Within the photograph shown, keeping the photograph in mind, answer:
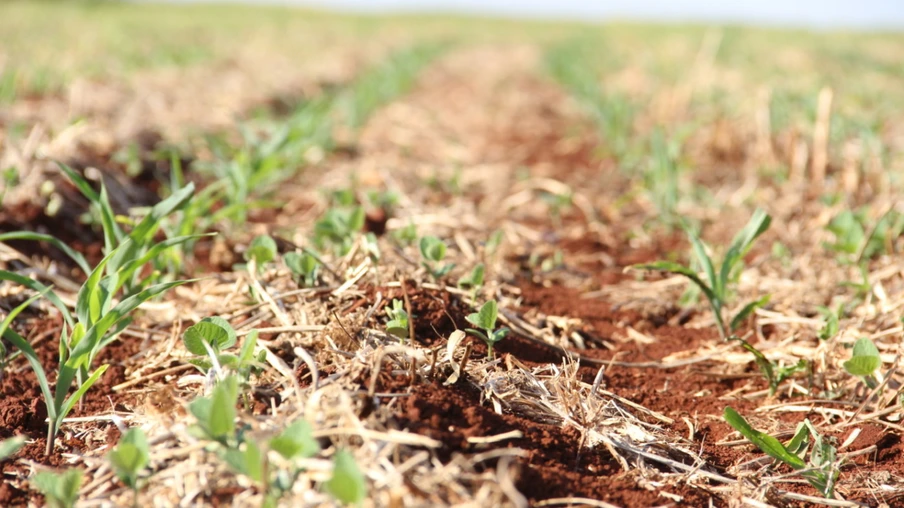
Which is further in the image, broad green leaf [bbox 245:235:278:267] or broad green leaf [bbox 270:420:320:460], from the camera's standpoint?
broad green leaf [bbox 245:235:278:267]

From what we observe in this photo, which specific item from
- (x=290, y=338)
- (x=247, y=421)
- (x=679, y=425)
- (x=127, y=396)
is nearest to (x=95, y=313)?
(x=127, y=396)

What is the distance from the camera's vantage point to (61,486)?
4.26 ft

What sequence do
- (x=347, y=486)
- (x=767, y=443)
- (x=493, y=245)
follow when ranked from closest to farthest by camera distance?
(x=347, y=486) → (x=767, y=443) → (x=493, y=245)

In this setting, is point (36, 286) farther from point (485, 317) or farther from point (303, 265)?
point (485, 317)

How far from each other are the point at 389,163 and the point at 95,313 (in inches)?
117

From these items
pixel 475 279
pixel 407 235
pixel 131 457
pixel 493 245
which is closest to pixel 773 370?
pixel 475 279

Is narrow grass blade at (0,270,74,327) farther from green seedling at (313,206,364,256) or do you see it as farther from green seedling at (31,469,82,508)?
green seedling at (313,206,364,256)

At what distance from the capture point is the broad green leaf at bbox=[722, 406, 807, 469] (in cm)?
160

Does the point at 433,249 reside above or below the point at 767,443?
above

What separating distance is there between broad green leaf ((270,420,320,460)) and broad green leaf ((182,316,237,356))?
1.50 ft

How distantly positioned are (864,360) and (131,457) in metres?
1.61

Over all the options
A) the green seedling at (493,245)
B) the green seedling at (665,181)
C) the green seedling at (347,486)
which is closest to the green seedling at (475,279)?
the green seedling at (493,245)

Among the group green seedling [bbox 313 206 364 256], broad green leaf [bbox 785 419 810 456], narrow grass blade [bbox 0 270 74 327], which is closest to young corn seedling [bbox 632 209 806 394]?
broad green leaf [bbox 785 419 810 456]

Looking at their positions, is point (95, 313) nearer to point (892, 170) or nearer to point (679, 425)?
point (679, 425)
